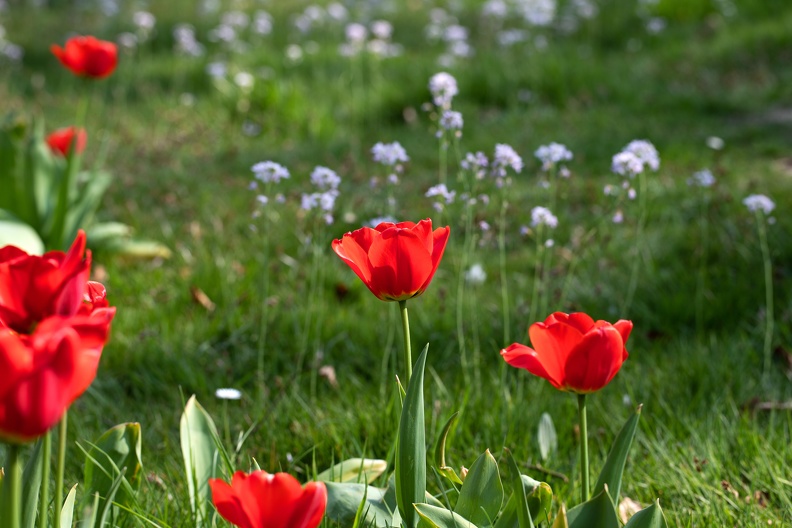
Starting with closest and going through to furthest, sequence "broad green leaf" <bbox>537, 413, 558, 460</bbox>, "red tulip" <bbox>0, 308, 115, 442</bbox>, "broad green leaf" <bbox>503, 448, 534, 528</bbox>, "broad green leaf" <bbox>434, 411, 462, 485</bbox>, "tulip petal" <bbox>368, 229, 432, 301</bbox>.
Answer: "red tulip" <bbox>0, 308, 115, 442</bbox>, "broad green leaf" <bbox>503, 448, 534, 528</bbox>, "tulip petal" <bbox>368, 229, 432, 301</bbox>, "broad green leaf" <bbox>434, 411, 462, 485</bbox>, "broad green leaf" <bbox>537, 413, 558, 460</bbox>

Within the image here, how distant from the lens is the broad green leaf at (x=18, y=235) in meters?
2.60

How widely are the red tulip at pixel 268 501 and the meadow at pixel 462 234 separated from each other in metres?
0.39

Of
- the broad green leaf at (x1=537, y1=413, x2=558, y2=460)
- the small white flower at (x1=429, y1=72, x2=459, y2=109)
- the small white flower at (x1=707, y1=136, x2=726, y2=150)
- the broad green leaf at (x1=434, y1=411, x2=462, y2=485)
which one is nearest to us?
the broad green leaf at (x1=434, y1=411, x2=462, y2=485)

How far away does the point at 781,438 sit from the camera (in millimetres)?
1713

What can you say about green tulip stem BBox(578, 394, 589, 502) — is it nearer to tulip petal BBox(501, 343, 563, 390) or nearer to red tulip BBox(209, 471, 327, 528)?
tulip petal BBox(501, 343, 563, 390)

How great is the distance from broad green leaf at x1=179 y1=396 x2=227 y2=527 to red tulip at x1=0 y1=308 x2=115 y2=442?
0.65m

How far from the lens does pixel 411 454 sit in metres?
1.12

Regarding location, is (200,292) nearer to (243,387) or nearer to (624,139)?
(243,387)

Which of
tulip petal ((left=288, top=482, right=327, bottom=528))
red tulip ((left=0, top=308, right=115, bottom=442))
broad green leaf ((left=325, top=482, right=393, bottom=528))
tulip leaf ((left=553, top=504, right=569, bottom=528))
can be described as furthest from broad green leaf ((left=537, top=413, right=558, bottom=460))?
red tulip ((left=0, top=308, right=115, bottom=442))

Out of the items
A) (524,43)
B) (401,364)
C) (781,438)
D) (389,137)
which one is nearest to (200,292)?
(401,364)

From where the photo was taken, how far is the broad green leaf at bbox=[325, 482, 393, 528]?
130cm

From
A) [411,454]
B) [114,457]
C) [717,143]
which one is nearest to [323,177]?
[114,457]

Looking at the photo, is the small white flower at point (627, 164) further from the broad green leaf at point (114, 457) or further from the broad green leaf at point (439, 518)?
the broad green leaf at point (114, 457)

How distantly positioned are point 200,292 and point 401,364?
78 cm
